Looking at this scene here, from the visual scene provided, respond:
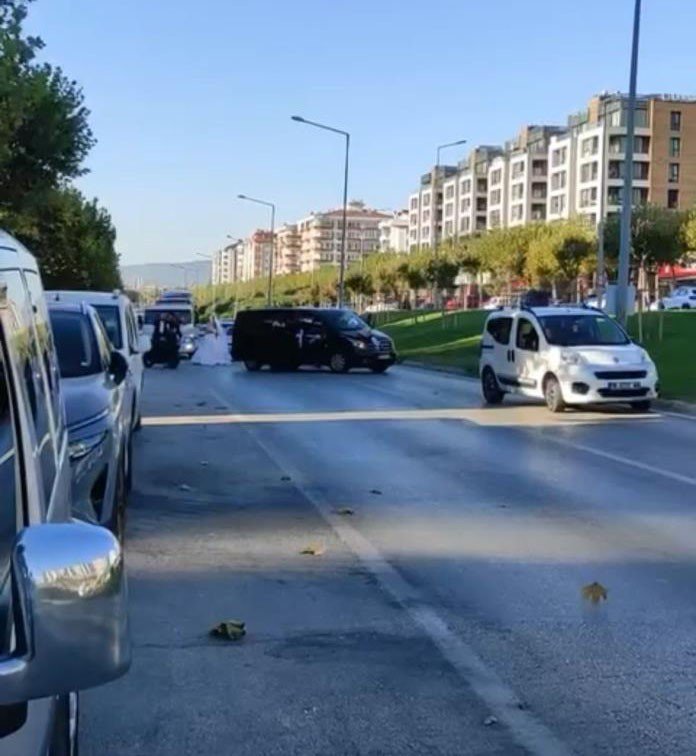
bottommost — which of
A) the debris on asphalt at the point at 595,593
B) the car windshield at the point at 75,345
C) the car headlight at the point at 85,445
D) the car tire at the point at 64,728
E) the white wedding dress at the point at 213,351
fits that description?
the white wedding dress at the point at 213,351

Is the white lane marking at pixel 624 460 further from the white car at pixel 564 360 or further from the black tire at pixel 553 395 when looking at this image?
the black tire at pixel 553 395

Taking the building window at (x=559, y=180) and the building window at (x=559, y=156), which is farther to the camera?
the building window at (x=559, y=180)

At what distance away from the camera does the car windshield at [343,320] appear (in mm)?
35969

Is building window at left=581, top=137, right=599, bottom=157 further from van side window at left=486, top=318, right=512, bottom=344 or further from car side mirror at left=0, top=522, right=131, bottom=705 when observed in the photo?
car side mirror at left=0, top=522, right=131, bottom=705

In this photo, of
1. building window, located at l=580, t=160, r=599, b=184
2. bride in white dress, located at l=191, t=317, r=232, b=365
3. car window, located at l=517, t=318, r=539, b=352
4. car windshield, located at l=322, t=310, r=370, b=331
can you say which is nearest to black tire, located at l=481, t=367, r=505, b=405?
car window, located at l=517, t=318, r=539, b=352

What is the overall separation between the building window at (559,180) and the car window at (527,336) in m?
120

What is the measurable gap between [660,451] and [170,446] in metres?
5.98

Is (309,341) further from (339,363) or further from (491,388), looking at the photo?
(491,388)

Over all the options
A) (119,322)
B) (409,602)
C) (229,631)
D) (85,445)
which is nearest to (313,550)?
(409,602)

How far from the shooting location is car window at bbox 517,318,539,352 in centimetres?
2172

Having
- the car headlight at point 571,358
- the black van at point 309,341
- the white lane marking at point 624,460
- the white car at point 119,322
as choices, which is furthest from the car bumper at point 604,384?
the black van at point 309,341

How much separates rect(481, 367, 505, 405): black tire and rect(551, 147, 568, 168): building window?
392 feet

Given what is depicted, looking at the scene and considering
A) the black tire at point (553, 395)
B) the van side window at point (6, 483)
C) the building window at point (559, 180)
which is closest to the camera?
the van side window at point (6, 483)

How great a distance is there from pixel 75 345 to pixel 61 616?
7692mm
